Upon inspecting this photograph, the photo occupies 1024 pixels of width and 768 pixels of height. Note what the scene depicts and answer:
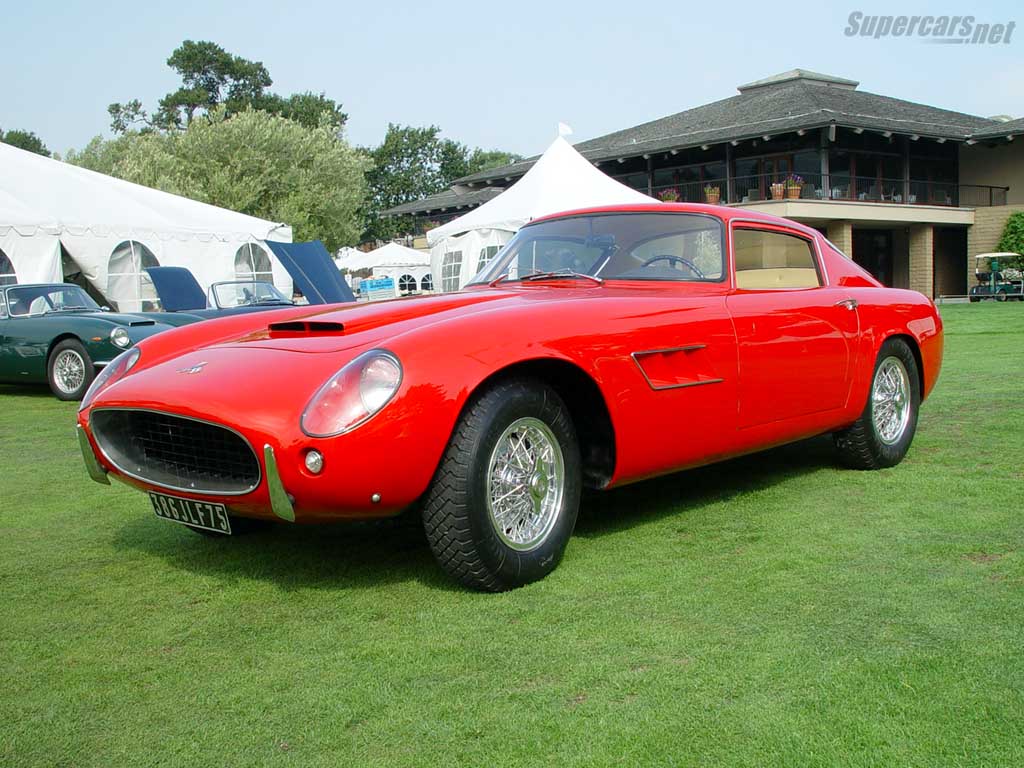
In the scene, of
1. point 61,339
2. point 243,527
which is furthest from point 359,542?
point 61,339

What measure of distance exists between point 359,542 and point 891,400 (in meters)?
3.06

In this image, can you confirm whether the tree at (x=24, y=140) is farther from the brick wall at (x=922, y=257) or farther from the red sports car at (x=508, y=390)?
the red sports car at (x=508, y=390)

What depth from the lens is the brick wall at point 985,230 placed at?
3472 centimetres

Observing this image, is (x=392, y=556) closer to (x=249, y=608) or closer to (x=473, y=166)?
(x=249, y=608)

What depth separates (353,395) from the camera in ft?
10.0

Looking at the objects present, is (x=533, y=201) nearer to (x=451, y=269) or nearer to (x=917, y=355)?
→ (x=451, y=269)

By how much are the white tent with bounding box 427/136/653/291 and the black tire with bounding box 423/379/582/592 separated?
1532cm

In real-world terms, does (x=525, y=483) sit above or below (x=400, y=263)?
below

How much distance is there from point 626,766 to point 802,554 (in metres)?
1.73

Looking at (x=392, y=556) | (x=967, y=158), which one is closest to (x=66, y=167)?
(x=392, y=556)

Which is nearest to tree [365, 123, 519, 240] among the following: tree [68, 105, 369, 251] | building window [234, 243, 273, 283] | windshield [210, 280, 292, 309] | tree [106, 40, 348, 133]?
tree [106, 40, 348, 133]

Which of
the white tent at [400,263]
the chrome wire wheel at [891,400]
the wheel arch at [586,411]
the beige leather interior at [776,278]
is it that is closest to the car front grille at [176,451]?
the wheel arch at [586,411]

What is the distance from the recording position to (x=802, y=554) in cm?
363

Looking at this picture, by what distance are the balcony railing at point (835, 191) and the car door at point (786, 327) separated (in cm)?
2745
